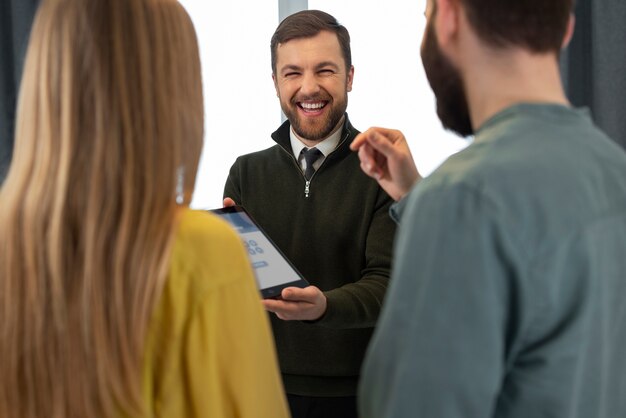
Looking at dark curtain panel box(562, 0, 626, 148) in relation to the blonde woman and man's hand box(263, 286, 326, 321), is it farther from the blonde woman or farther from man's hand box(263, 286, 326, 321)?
the blonde woman

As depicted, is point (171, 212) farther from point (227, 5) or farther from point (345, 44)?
point (227, 5)

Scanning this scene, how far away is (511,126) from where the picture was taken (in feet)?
2.34

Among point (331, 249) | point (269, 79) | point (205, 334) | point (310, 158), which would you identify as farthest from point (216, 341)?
point (269, 79)

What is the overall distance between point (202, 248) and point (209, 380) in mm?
150

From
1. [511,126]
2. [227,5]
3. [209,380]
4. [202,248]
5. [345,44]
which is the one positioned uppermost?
[227,5]

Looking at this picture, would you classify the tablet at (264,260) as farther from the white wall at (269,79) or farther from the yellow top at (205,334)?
the white wall at (269,79)

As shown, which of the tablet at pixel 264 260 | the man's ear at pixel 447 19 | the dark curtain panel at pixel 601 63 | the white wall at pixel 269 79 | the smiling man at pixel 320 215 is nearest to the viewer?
the man's ear at pixel 447 19

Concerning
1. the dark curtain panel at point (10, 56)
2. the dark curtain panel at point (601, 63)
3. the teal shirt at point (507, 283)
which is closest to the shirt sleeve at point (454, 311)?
the teal shirt at point (507, 283)

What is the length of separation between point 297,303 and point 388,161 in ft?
1.14

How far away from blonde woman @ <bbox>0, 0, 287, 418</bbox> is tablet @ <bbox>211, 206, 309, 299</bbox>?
1.57 ft

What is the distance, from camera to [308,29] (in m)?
1.64

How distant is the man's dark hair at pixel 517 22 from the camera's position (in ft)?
2.39

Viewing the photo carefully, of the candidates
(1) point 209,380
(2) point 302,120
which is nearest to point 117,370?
(1) point 209,380

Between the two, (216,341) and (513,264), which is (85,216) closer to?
(216,341)
